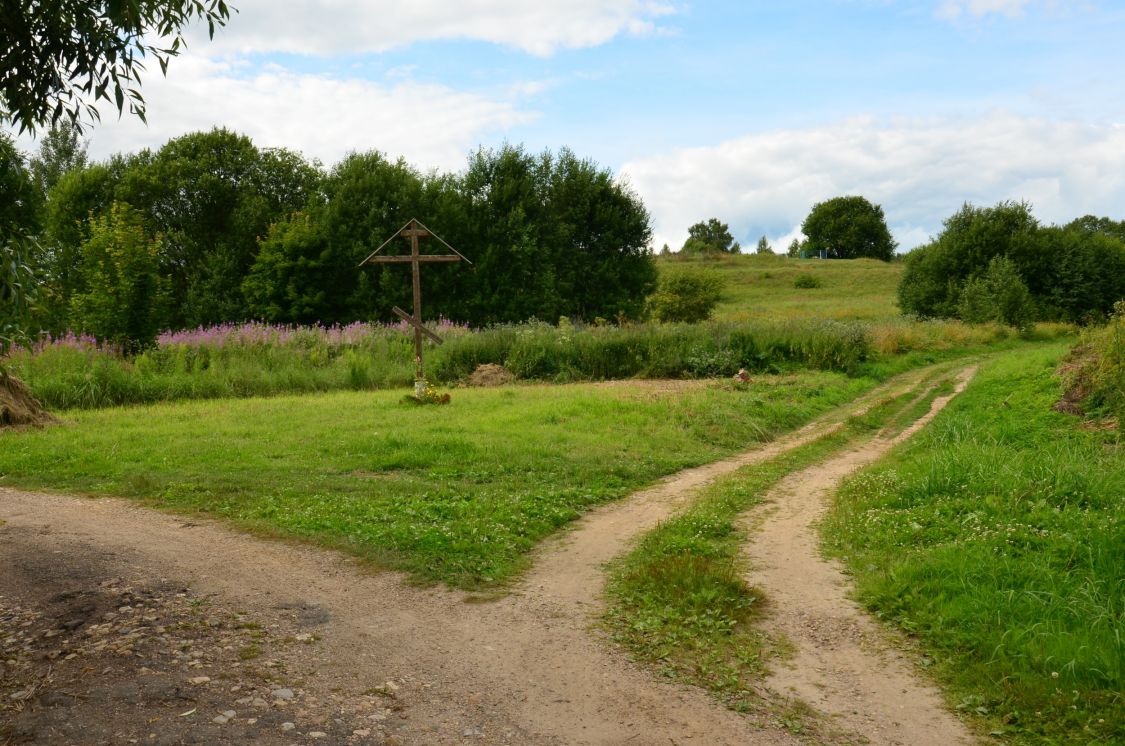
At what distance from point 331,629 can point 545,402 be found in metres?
9.35

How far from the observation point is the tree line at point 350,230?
1363 inches

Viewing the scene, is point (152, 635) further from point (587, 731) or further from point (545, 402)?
point (545, 402)

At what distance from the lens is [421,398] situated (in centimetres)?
1503

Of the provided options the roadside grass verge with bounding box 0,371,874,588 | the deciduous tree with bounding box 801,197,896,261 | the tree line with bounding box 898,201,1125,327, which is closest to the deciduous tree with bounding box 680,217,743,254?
the deciduous tree with bounding box 801,197,896,261

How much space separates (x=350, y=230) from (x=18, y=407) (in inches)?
897

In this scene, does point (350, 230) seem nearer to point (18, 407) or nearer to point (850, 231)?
point (18, 407)

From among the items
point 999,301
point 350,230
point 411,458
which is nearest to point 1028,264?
point 999,301

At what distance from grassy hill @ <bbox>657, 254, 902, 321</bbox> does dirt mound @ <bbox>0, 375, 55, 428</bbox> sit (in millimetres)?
35885

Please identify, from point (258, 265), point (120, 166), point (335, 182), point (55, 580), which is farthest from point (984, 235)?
point (55, 580)

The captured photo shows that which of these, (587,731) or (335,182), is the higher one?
(335,182)

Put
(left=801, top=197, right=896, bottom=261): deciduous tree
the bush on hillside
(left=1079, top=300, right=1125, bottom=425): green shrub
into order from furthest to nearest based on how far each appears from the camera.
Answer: (left=801, top=197, right=896, bottom=261): deciduous tree, the bush on hillside, (left=1079, top=300, right=1125, bottom=425): green shrub

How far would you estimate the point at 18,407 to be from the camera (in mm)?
12609

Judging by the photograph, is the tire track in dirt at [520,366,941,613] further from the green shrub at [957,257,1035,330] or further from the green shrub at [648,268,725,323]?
the green shrub at [648,268,725,323]

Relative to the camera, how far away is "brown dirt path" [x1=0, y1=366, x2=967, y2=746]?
4082 mm
